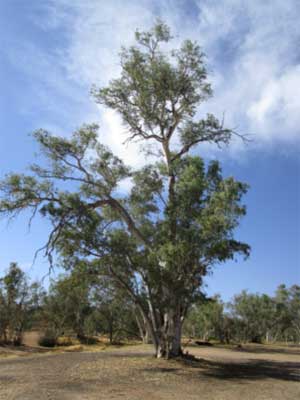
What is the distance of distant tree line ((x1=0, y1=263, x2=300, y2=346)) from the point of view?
69.5 feet

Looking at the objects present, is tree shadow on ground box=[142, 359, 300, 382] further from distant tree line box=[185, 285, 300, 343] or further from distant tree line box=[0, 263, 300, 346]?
distant tree line box=[185, 285, 300, 343]

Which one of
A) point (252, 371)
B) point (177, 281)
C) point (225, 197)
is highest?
point (225, 197)

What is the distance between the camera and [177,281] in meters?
15.7

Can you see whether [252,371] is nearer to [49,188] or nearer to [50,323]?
[49,188]

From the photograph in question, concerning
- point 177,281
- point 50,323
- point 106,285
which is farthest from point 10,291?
point 177,281

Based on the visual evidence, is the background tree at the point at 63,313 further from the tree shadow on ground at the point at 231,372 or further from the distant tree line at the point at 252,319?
the tree shadow on ground at the point at 231,372

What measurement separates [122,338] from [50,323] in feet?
33.3

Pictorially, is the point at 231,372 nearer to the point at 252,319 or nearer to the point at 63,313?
the point at 63,313

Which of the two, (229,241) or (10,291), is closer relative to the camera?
(229,241)

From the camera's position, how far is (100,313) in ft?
136

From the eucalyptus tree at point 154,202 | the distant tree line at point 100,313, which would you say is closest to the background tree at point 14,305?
the distant tree line at point 100,313

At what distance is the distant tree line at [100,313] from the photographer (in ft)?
69.5

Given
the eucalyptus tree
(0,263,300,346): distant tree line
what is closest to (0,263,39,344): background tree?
(0,263,300,346): distant tree line

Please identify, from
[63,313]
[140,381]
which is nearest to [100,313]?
[63,313]
